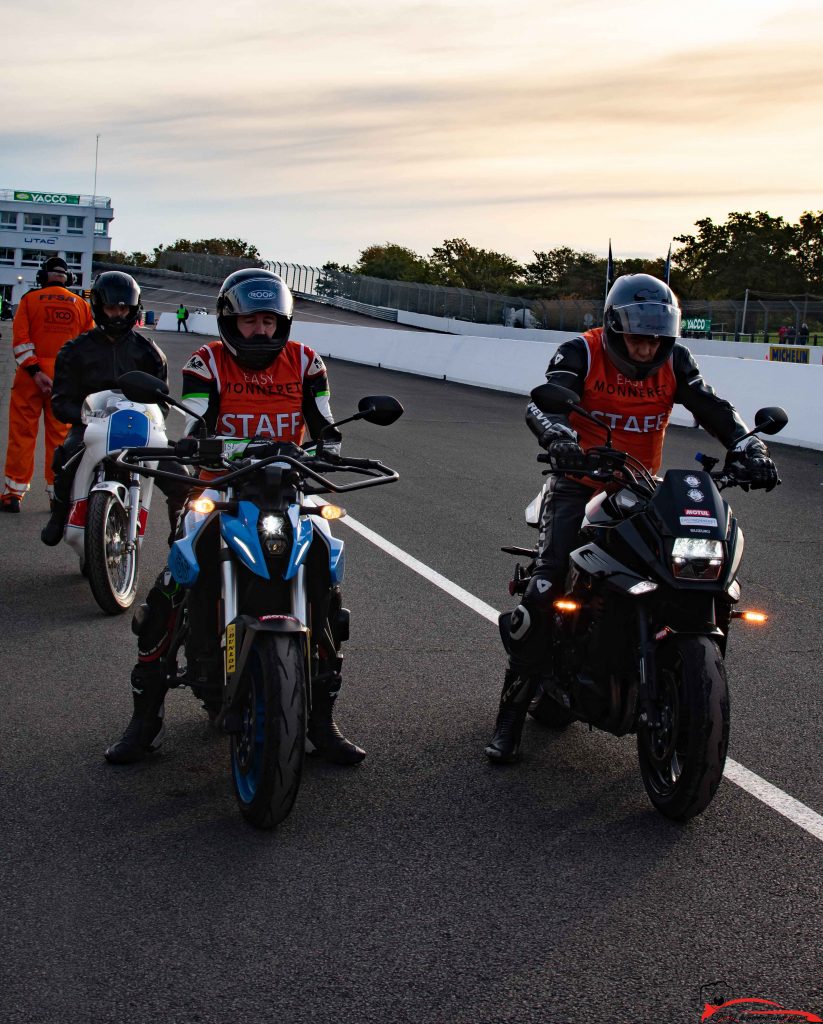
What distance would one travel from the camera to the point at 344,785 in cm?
514

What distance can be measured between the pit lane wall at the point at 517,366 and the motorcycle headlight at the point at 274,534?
16061 millimetres

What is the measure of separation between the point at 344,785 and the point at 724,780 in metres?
1.47

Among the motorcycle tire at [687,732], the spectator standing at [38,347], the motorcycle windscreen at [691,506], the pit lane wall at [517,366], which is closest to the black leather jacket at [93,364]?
the spectator standing at [38,347]

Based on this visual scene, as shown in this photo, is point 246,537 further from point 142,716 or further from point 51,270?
point 51,270

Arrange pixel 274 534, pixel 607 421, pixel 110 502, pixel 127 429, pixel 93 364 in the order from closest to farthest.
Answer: pixel 274 534
pixel 607 421
pixel 110 502
pixel 127 429
pixel 93 364

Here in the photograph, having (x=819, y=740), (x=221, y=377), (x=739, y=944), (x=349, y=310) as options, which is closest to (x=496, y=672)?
(x=819, y=740)

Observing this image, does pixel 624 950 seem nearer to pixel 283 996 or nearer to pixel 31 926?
pixel 283 996

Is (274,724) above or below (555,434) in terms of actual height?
below

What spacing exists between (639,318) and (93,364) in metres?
4.46

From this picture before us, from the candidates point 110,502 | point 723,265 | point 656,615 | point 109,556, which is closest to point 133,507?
point 110,502

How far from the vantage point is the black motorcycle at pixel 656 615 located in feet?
14.9

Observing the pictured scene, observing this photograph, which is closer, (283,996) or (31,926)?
(283,996)

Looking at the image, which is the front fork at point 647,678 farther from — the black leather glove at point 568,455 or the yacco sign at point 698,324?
the yacco sign at point 698,324

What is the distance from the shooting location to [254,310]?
531 centimetres
